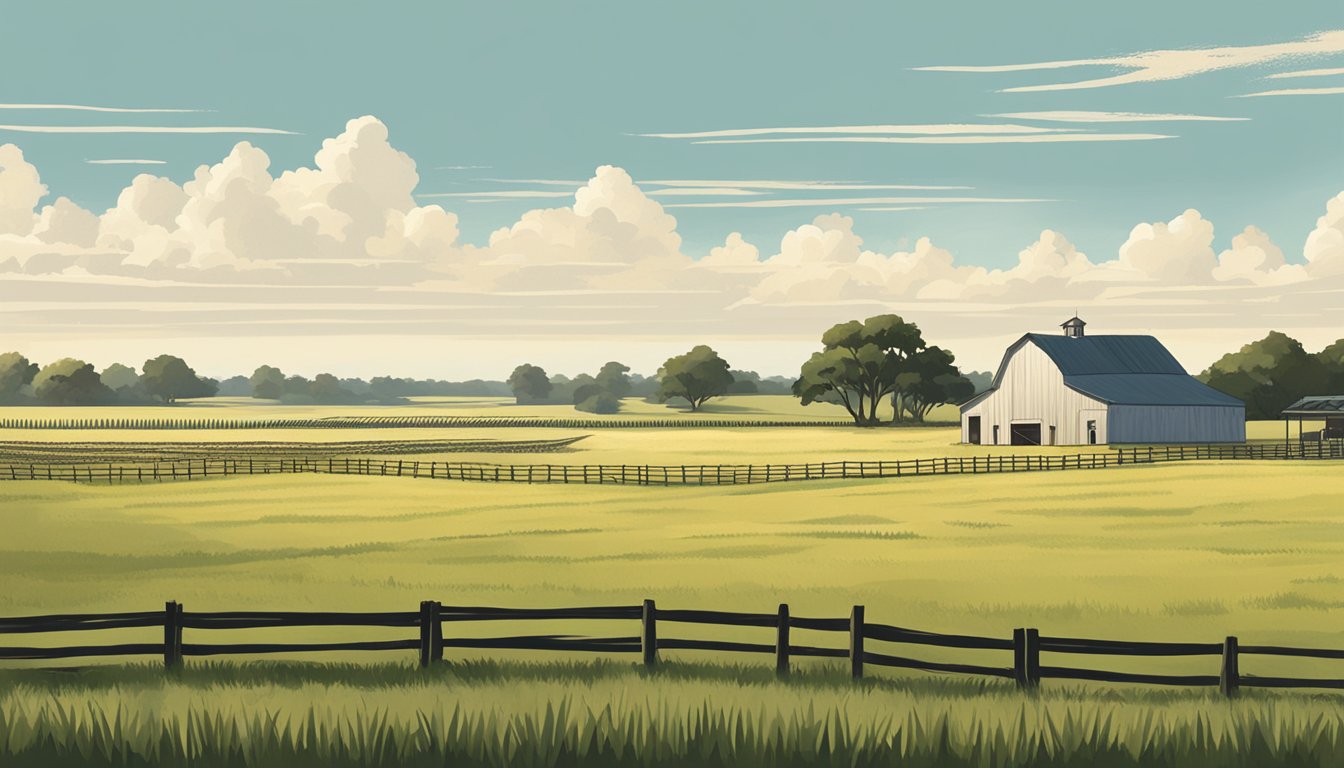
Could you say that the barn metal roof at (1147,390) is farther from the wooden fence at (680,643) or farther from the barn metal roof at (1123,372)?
the wooden fence at (680,643)

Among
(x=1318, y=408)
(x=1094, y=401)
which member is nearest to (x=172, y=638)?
(x=1094, y=401)

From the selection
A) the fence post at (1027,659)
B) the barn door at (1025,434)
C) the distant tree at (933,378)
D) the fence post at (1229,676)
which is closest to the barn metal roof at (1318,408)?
the barn door at (1025,434)

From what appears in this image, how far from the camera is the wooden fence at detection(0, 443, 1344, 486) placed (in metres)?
73.2

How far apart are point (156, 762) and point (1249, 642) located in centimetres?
1734

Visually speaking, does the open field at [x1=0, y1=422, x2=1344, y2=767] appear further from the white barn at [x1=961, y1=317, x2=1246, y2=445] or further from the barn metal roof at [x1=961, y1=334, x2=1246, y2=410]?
the barn metal roof at [x1=961, y1=334, x2=1246, y2=410]

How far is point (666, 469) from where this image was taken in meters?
76.7

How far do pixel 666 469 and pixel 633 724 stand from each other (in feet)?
202

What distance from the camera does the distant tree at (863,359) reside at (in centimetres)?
15175

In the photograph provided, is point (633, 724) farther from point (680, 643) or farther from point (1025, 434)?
point (1025, 434)

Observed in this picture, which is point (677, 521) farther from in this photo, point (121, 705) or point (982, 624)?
point (121, 705)

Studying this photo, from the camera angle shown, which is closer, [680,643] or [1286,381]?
[680,643]

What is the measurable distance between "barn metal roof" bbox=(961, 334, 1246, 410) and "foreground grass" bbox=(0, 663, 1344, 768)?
85722 mm

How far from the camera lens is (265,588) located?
102 feet

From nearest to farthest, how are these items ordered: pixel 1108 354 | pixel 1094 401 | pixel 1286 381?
pixel 1094 401 < pixel 1108 354 < pixel 1286 381
